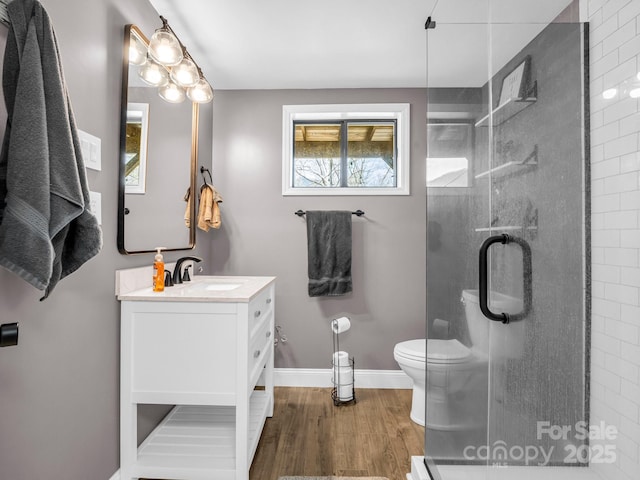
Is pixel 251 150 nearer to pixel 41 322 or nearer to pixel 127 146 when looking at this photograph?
pixel 127 146

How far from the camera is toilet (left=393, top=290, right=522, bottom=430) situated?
3.76 ft

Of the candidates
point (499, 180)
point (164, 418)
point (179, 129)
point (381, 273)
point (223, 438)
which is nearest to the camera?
point (499, 180)

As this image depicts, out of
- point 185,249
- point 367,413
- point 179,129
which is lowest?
point 367,413

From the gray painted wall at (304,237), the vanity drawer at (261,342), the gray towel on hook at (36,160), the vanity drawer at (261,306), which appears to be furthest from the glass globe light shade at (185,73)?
the vanity drawer at (261,342)

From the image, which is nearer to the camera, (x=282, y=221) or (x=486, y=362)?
(x=486, y=362)

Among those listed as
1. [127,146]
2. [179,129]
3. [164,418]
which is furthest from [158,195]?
[164,418]

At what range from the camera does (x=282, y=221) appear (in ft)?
9.07

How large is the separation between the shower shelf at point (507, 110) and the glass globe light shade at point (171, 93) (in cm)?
164

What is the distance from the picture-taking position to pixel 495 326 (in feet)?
3.54

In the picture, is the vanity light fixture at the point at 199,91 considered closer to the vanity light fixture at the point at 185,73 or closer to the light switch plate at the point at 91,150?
the vanity light fixture at the point at 185,73

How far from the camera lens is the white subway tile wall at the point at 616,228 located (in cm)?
64

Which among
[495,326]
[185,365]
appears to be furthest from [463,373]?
[185,365]

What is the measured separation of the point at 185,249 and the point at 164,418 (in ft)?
3.21

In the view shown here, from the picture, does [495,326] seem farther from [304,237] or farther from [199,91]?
[199,91]
